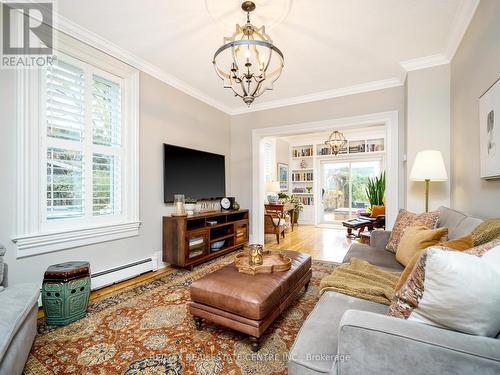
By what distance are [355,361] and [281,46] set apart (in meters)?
2.89

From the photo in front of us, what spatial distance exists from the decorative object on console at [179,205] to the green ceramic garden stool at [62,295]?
1.42 metres

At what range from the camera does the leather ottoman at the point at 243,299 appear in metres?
1.53

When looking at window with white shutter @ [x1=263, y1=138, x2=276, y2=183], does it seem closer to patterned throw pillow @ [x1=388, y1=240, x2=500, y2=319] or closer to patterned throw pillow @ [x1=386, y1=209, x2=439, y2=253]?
patterned throw pillow @ [x1=386, y1=209, x2=439, y2=253]

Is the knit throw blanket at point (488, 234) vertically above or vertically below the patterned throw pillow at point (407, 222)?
above

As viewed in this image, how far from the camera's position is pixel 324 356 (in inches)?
36.8

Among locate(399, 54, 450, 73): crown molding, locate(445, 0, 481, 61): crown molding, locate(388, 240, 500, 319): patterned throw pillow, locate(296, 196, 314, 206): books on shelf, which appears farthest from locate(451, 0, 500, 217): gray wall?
locate(296, 196, 314, 206): books on shelf

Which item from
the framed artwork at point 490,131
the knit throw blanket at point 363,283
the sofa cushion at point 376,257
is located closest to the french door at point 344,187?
the sofa cushion at point 376,257

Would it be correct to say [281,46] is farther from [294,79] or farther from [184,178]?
[184,178]

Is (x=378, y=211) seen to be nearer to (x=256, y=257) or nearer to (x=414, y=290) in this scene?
(x=256, y=257)

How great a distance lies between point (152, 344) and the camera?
165 cm

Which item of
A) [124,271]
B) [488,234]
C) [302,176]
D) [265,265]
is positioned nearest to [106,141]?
[124,271]

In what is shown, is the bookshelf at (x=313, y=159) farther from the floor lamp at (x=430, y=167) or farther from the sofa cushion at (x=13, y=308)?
the sofa cushion at (x=13, y=308)

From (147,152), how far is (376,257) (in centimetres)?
291

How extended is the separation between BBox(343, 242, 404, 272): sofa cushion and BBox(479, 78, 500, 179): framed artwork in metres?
0.95
